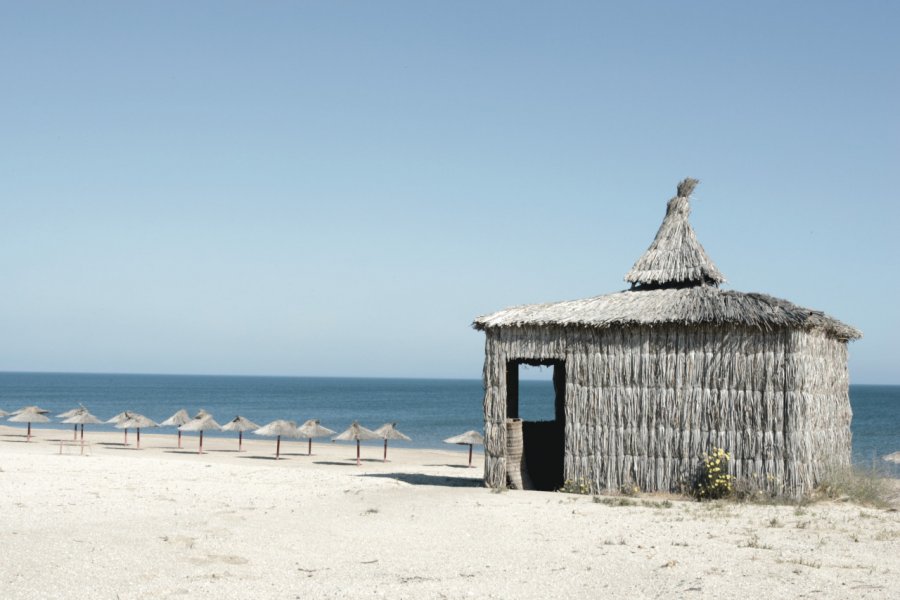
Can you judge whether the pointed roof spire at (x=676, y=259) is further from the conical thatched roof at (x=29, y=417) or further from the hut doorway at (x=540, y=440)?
the conical thatched roof at (x=29, y=417)

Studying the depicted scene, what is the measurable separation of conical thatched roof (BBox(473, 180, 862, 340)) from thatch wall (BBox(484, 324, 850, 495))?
26 cm

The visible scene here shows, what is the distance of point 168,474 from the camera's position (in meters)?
23.1

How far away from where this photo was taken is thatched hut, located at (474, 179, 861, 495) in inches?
669

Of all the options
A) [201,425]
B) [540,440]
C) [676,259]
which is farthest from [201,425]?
[676,259]

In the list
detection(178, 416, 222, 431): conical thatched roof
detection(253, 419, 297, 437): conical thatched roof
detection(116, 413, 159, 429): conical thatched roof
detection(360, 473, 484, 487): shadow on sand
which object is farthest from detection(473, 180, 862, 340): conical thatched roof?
detection(116, 413, 159, 429): conical thatched roof

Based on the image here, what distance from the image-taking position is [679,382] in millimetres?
17703

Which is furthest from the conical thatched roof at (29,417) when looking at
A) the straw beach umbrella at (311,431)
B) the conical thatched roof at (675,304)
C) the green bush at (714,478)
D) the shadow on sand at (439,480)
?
the green bush at (714,478)

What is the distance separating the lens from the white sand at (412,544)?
1059cm

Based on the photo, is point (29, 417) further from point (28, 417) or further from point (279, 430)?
point (279, 430)

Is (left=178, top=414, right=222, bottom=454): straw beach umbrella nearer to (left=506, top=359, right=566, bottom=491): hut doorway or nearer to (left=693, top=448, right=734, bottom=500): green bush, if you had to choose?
(left=506, top=359, right=566, bottom=491): hut doorway

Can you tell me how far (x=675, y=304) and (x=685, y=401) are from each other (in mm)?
1906

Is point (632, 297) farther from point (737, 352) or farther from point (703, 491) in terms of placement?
point (703, 491)

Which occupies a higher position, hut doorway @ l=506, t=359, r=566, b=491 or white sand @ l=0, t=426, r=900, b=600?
hut doorway @ l=506, t=359, r=566, b=491

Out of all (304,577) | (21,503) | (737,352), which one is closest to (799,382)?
(737,352)
